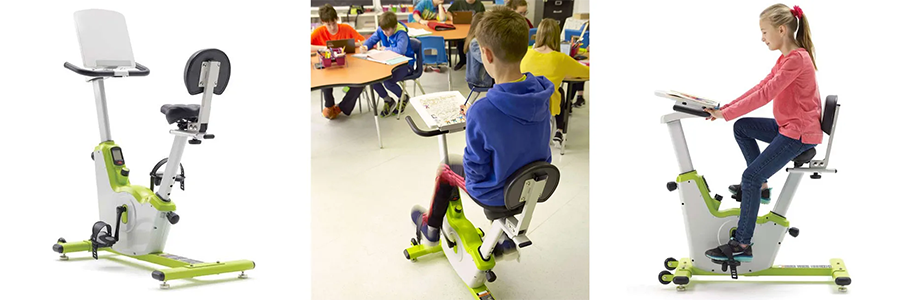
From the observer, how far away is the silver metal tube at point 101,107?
2906 mm

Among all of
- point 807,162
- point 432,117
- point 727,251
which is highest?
point 432,117

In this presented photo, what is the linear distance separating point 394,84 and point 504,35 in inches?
144

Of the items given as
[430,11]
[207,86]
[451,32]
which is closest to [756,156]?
[207,86]

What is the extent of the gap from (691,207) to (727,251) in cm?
26

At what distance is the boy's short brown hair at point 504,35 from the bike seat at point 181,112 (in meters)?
1.30

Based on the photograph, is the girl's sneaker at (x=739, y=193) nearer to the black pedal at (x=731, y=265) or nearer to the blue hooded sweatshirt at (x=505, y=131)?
the black pedal at (x=731, y=265)

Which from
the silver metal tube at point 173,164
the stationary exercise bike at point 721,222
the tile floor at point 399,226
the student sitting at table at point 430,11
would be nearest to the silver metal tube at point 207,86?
the silver metal tube at point 173,164

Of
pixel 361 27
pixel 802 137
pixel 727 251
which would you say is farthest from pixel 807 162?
pixel 361 27

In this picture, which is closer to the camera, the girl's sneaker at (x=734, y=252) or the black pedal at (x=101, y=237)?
the girl's sneaker at (x=734, y=252)

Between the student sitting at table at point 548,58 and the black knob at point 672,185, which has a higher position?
the student sitting at table at point 548,58

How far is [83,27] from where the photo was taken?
9.06 feet

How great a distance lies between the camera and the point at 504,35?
232 centimetres

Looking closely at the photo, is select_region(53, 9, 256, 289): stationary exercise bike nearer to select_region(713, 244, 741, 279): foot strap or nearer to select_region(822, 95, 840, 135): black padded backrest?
select_region(713, 244, 741, 279): foot strap

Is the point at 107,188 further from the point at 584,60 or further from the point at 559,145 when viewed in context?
the point at 584,60
